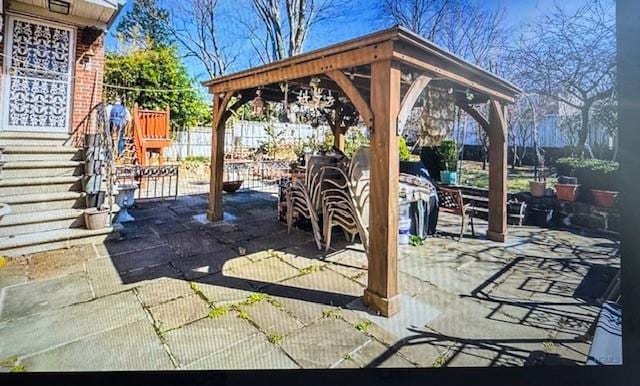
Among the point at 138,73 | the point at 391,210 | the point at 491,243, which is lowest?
the point at 491,243

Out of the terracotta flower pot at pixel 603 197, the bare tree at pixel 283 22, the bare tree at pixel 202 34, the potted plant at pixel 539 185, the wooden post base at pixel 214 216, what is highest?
the bare tree at pixel 283 22

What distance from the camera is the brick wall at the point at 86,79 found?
382 cm

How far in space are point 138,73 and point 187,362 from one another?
4.74 meters

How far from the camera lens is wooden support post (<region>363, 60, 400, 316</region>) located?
182 centimetres

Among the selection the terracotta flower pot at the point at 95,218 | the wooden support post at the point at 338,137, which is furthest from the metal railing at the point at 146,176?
the wooden support post at the point at 338,137

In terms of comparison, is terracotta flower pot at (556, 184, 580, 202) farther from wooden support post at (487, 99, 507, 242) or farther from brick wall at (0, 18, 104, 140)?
brick wall at (0, 18, 104, 140)

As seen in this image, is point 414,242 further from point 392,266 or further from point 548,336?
point 548,336

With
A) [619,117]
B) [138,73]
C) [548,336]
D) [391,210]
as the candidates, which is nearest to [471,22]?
[619,117]

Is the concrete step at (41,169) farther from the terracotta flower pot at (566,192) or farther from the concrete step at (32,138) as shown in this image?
the terracotta flower pot at (566,192)

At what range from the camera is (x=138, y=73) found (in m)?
4.72

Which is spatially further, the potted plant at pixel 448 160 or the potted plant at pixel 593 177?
the potted plant at pixel 448 160

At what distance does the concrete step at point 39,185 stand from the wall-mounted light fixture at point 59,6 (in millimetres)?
1963

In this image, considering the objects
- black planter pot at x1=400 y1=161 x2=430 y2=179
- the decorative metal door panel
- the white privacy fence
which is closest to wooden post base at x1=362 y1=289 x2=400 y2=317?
black planter pot at x1=400 y1=161 x2=430 y2=179

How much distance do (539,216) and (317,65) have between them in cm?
337
